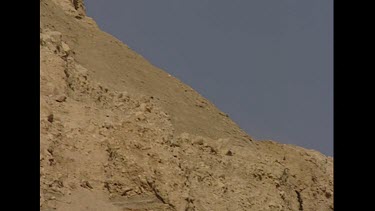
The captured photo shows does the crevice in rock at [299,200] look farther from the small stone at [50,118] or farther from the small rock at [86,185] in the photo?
the small stone at [50,118]

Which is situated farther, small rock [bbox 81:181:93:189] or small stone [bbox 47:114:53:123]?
small stone [bbox 47:114:53:123]

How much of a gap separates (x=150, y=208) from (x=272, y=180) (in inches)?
320

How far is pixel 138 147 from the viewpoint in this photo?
952 inches

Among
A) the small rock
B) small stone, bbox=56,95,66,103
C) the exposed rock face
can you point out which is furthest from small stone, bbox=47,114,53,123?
the small rock

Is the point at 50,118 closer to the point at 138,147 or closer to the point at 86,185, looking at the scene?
the point at 86,185

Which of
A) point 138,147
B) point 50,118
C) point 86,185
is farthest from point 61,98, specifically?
point 86,185

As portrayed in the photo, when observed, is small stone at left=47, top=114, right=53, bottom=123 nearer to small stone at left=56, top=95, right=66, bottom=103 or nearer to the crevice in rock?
small stone at left=56, top=95, right=66, bottom=103

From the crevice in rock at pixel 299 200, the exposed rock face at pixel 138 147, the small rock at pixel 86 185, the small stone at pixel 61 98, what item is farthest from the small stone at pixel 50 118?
the crevice in rock at pixel 299 200

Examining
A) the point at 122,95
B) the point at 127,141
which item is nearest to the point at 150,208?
the point at 127,141

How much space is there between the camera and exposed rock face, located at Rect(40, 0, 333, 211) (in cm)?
2267

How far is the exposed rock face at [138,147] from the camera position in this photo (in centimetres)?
2267
